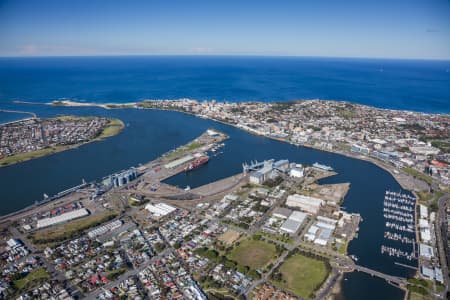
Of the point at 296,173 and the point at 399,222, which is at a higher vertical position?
the point at 296,173

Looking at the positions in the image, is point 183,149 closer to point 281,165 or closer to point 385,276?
point 281,165

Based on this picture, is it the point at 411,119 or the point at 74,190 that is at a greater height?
the point at 411,119

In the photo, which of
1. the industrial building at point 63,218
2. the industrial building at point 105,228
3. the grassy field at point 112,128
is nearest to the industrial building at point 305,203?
the industrial building at point 105,228

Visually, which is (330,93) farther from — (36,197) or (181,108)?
(36,197)

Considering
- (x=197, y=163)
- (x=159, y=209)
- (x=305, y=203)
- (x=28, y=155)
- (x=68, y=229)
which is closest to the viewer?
(x=68, y=229)

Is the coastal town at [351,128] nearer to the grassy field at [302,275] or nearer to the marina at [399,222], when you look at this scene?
the marina at [399,222]

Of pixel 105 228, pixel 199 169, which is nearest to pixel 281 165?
pixel 199 169

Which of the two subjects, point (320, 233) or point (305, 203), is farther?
point (305, 203)

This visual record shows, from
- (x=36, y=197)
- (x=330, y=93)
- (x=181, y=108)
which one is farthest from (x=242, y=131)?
(x=330, y=93)
